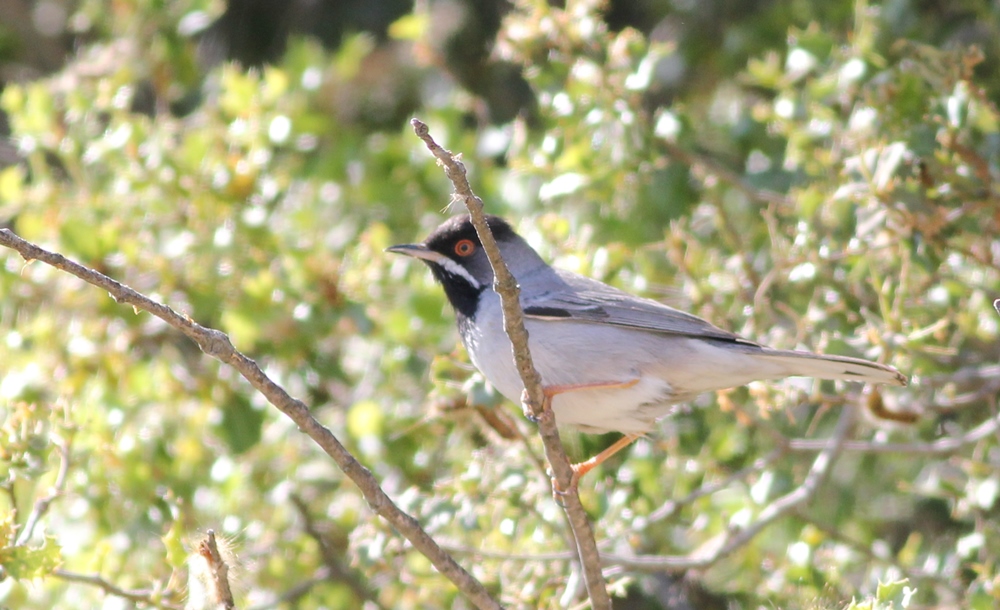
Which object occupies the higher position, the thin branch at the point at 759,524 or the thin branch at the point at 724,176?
the thin branch at the point at 724,176

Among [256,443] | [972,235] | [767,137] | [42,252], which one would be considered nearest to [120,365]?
[256,443]

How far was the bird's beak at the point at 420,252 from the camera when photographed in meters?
4.39

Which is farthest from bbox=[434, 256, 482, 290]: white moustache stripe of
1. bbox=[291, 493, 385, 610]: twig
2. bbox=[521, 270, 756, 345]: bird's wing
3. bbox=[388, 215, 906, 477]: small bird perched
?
bbox=[291, 493, 385, 610]: twig

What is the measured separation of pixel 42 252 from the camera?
8.25 ft

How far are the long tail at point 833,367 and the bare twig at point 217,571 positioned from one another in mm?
2084

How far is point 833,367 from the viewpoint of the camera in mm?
3672

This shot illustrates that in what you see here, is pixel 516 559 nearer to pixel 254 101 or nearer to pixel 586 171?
pixel 586 171

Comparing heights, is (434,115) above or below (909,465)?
above

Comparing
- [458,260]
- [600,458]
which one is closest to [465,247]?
[458,260]

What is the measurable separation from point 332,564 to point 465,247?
6.00 feet

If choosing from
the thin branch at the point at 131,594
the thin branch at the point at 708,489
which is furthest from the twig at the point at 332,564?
the thin branch at the point at 131,594

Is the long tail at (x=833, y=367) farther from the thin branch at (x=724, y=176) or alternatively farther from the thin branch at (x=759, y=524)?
the thin branch at (x=724, y=176)

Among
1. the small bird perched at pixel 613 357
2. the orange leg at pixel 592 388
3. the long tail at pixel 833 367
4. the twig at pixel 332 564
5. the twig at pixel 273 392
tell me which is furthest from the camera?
the twig at pixel 332 564

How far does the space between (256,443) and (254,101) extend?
1.73 metres
